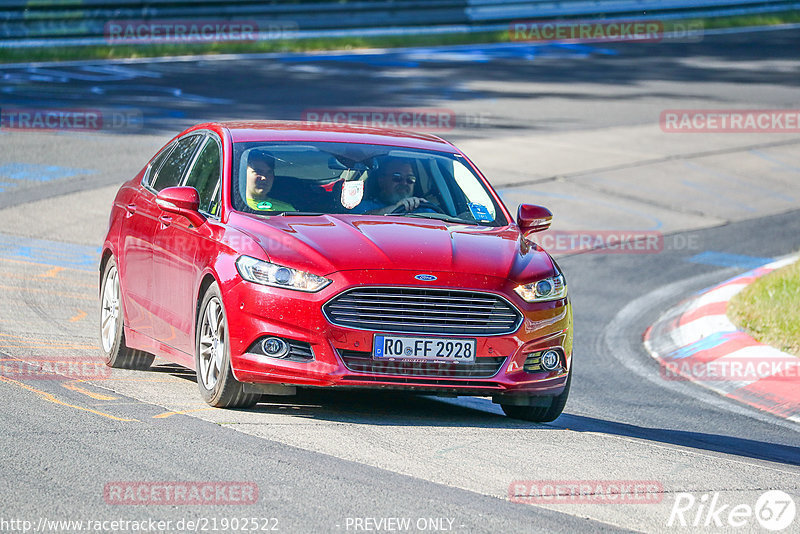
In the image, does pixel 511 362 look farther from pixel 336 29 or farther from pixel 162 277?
pixel 336 29

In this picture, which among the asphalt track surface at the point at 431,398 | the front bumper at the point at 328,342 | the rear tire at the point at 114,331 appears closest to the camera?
the asphalt track surface at the point at 431,398

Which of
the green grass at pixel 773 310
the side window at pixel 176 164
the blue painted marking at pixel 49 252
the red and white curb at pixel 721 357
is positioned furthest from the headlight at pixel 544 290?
the blue painted marking at pixel 49 252

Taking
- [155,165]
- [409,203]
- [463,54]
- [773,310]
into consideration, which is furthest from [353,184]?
[463,54]

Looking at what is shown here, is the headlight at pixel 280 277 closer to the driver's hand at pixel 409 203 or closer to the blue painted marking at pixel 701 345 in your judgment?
the driver's hand at pixel 409 203

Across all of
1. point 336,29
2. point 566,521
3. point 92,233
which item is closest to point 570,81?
point 336,29

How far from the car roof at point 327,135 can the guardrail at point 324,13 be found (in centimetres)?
1868

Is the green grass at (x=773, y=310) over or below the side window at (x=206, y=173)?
below

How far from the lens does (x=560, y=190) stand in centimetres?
1645

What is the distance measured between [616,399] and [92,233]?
6.51 metres

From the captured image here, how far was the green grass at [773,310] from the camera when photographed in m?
9.98

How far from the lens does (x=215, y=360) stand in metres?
6.86

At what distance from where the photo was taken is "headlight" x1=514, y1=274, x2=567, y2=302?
6.86 metres

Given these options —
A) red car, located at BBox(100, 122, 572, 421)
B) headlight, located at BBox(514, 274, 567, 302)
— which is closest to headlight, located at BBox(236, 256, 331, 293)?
red car, located at BBox(100, 122, 572, 421)

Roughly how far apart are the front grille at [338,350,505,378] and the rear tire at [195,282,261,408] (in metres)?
0.60
